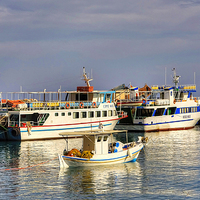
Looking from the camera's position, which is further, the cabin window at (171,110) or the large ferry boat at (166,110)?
the cabin window at (171,110)

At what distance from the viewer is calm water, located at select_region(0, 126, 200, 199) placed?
27422 millimetres

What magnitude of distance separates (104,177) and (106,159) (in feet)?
11.6

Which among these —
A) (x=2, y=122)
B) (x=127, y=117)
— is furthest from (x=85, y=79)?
(x=2, y=122)

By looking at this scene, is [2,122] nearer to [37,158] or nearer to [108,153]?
[37,158]

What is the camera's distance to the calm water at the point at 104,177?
27422 millimetres

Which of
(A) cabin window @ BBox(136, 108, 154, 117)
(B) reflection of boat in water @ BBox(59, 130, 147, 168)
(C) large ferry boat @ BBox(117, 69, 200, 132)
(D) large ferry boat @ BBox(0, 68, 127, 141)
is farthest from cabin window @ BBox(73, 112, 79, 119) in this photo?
(B) reflection of boat in water @ BBox(59, 130, 147, 168)

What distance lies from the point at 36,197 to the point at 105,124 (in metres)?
33.3

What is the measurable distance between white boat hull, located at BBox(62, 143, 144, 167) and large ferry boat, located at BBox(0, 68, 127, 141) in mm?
13915

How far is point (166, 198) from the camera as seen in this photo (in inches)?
1038

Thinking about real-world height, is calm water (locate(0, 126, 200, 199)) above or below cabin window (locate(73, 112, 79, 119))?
below

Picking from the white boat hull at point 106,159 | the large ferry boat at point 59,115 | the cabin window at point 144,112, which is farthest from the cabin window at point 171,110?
the white boat hull at point 106,159

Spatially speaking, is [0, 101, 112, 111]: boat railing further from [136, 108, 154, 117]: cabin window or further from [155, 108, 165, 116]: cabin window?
[155, 108, 165, 116]: cabin window

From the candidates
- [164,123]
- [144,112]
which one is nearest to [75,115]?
[144,112]

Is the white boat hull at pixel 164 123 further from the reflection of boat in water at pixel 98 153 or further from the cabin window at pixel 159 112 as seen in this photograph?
the reflection of boat in water at pixel 98 153
